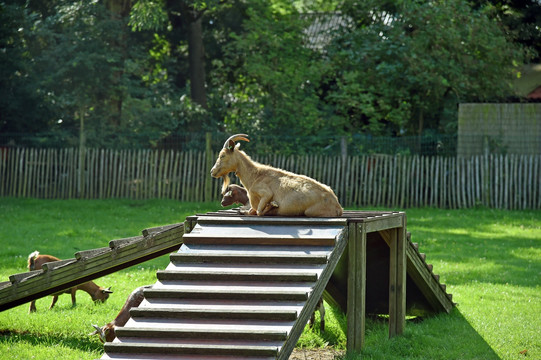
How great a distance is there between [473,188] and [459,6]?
254 inches

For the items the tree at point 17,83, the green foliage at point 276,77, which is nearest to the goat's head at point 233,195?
the green foliage at point 276,77

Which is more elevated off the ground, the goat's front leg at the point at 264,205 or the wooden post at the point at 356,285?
the goat's front leg at the point at 264,205

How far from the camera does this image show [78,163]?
21719 millimetres

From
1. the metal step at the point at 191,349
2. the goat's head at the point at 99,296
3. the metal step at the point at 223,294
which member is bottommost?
the goat's head at the point at 99,296

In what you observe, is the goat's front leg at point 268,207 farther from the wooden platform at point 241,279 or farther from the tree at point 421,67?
the tree at point 421,67

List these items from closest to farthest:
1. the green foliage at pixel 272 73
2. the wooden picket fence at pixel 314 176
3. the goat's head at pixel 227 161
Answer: the goat's head at pixel 227 161
the wooden picket fence at pixel 314 176
the green foliage at pixel 272 73

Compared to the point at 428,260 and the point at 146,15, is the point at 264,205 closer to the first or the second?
the point at 428,260

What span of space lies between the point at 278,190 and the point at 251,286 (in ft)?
6.05

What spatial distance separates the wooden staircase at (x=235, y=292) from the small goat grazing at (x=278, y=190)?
523 mm

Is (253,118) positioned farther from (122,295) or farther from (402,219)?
(402,219)

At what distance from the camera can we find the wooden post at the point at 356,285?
292 inches

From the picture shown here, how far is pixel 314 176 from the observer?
20.8 meters

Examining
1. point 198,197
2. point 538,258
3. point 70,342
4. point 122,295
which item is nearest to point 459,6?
point 198,197

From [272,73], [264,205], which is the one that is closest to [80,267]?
[264,205]
